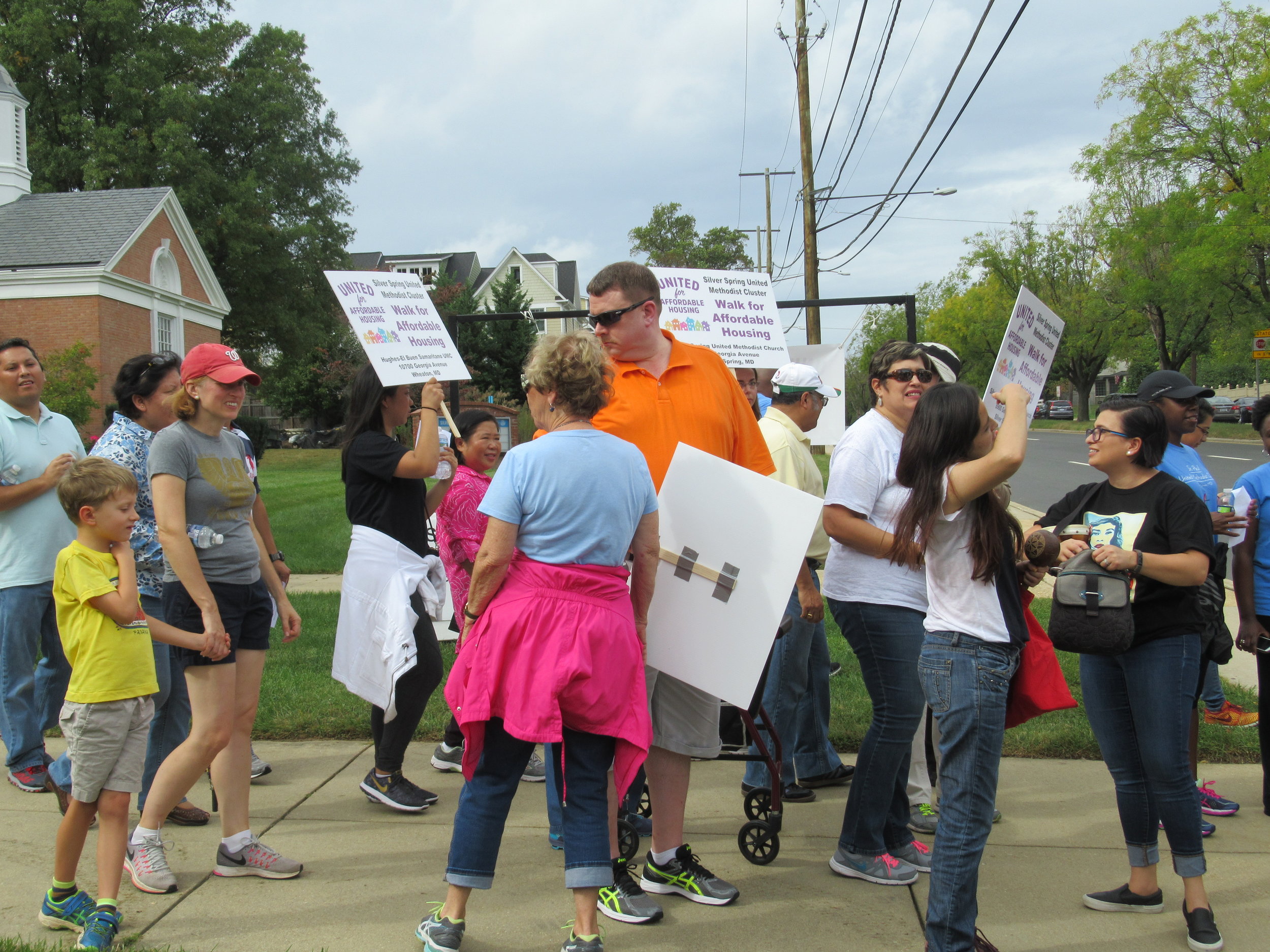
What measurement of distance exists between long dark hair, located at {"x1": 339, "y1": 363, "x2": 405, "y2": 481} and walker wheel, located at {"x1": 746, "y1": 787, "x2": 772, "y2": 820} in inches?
86.4

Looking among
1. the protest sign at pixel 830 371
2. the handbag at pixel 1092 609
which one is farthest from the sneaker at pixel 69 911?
the protest sign at pixel 830 371

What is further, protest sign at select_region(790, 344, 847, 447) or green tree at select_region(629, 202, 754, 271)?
green tree at select_region(629, 202, 754, 271)

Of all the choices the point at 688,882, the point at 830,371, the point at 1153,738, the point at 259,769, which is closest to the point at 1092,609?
the point at 1153,738

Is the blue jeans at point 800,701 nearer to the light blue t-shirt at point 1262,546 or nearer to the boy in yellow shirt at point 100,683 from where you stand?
the light blue t-shirt at point 1262,546

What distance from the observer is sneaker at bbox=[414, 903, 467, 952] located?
297 centimetres

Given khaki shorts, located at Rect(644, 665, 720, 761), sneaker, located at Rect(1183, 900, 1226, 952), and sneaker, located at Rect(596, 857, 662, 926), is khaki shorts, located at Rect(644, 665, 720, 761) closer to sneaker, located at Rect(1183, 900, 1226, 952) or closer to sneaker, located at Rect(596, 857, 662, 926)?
sneaker, located at Rect(596, 857, 662, 926)

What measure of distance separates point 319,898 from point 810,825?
205cm

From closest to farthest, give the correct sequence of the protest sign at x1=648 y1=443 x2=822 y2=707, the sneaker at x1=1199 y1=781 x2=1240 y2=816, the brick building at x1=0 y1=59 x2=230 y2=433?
the protest sign at x1=648 y1=443 x2=822 y2=707
the sneaker at x1=1199 y1=781 x2=1240 y2=816
the brick building at x1=0 y1=59 x2=230 y2=433

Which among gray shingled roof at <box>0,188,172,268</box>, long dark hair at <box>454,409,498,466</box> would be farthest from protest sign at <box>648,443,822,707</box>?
gray shingled roof at <box>0,188,172,268</box>

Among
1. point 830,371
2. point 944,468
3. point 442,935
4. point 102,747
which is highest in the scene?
point 830,371

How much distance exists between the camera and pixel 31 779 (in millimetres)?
4480

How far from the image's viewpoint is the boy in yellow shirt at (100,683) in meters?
3.10

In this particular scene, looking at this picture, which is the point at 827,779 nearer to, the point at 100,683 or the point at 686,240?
the point at 100,683

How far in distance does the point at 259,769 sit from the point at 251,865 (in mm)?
1276
